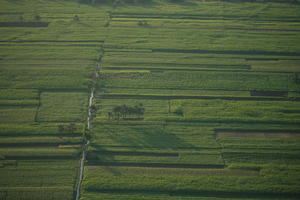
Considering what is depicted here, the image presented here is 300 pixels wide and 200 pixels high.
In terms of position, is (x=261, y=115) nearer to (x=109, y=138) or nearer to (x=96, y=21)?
(x=109, y=138)

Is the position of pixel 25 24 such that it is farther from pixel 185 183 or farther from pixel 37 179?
pixel 185 183

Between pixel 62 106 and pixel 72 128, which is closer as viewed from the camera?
pixel 72 128

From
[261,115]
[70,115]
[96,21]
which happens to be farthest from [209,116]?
[96,21]

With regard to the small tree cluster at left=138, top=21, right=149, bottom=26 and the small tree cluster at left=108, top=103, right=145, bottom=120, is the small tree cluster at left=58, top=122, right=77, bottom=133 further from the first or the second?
the small tree cluster at left=138, top=21, right=149, bottom=26

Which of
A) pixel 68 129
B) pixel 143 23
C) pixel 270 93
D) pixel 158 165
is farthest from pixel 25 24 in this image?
pixel 270 93

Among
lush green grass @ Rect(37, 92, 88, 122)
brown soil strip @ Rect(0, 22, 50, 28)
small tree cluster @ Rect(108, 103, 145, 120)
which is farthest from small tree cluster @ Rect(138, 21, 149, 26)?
small tree cluster @ Rect(108, 103, 145, 120)

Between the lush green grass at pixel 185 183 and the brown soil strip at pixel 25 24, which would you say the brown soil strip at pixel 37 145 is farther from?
the brown soil strip at pixel 25 24

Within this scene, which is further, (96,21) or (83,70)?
(96,21)

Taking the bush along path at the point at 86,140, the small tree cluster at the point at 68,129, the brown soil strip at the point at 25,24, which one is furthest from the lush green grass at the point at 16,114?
the brown soil strip at the point at 25,24
